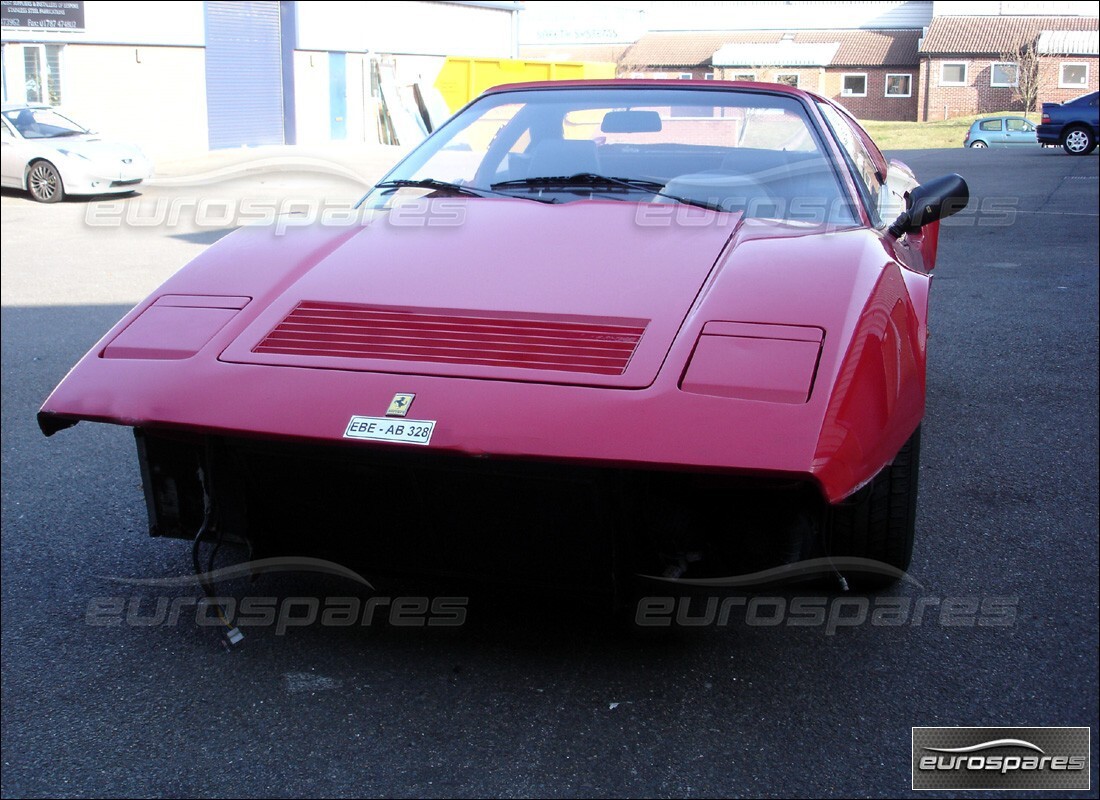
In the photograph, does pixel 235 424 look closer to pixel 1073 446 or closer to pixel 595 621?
pixel 595 621

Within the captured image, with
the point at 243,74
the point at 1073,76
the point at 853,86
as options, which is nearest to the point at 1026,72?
the point at 1073,76

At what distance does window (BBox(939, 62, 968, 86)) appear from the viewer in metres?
7.41

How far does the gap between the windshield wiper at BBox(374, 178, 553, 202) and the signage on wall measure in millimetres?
21053

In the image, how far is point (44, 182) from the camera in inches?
528

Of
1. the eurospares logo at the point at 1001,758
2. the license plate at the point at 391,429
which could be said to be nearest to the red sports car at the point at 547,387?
the license plate at the point at 391,429

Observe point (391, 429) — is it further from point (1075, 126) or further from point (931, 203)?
point (1075, 126)

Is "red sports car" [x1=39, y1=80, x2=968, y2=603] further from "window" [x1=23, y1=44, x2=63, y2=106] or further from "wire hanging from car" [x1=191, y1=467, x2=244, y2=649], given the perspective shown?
"window" [x1=23, y1=44, x2=63, y2=106]

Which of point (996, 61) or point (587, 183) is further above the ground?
point (996, 61)

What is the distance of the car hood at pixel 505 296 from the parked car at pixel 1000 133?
11.3 meters

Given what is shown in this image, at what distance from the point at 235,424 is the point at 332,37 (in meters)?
27.3

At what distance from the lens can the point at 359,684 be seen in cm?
236

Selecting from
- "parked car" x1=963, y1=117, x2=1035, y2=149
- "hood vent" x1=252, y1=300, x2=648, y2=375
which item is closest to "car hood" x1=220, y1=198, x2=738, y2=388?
"hood vent" x1=252, y1=300, x2=648, y2=375

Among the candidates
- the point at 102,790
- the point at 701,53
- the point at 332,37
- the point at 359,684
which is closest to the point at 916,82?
the point at 701,53

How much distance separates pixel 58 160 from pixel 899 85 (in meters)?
10.3
